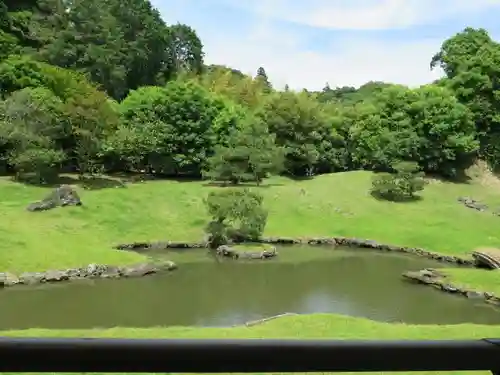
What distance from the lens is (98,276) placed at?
2008 centimetres

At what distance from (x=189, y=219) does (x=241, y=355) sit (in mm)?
26976

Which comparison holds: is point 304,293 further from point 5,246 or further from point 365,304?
point 5,246

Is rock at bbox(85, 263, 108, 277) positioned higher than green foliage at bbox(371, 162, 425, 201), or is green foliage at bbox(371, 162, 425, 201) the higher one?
green foliage at bbox(371, 162, 425, 201)

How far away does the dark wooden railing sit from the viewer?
3.70 ft

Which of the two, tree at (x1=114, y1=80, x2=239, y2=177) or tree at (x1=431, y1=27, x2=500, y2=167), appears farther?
tree at (x1=431, y1=27, x2=500, y2=167)

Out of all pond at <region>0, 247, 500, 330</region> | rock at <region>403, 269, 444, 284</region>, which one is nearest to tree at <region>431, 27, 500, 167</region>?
pond at <region>0, 247, 500, 330</region>

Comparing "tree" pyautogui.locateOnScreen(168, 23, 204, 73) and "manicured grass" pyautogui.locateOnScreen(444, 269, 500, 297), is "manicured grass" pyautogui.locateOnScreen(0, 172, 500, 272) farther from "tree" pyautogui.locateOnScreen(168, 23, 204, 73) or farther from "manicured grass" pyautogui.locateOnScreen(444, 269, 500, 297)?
"tree" pyautogui.locateOnScreen(168, 23, 204, 73)

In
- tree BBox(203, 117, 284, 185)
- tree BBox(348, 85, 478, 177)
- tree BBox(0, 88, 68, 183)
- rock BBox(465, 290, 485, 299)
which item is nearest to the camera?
rock BBox(465, 290, 485, 299)

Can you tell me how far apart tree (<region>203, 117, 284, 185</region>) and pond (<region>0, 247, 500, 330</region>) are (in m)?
10.7

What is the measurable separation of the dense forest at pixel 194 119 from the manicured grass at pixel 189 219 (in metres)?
2.40

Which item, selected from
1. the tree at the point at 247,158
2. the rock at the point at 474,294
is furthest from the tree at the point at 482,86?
the rock at the point at 474,294

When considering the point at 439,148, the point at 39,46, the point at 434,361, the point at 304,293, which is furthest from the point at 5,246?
the point at 39,46

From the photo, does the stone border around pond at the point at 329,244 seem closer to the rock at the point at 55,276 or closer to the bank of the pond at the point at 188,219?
the bank of the pond at the point at 188,219

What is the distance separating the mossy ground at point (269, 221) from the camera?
69.2ft
